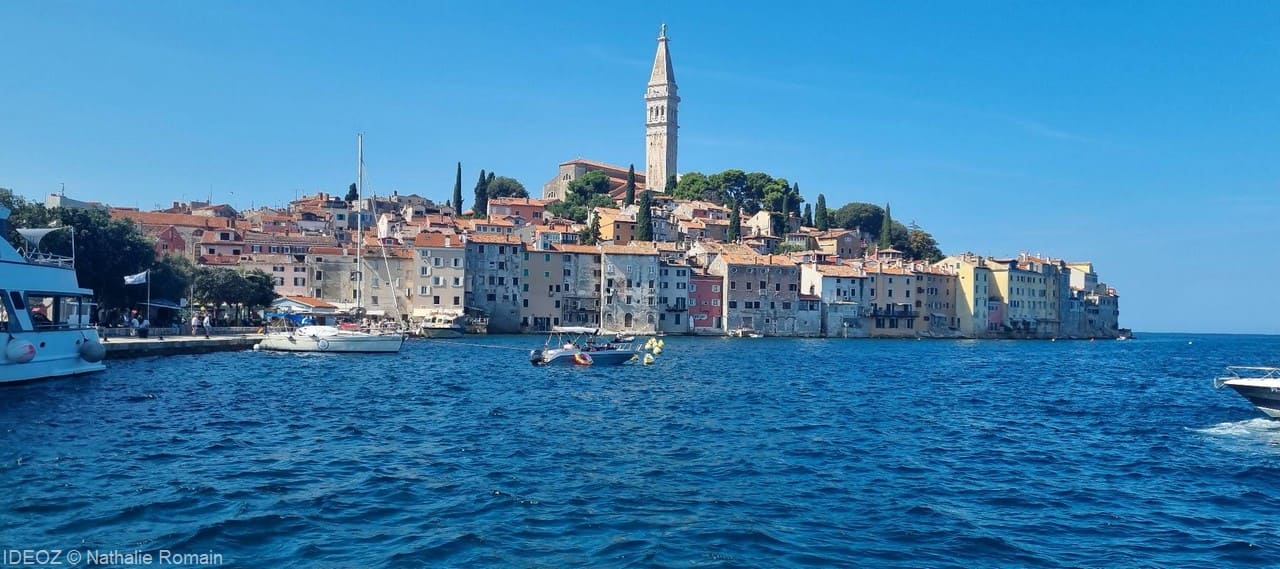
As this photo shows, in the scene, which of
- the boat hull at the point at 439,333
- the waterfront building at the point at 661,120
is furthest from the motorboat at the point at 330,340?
the waterfront building at the point at 661,120

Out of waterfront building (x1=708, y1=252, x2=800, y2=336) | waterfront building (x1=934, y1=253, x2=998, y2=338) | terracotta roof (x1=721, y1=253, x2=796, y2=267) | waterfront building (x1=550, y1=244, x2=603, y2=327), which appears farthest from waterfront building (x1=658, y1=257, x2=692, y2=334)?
waterfront building (x1=934, y1=253, x2=998, y2=338)

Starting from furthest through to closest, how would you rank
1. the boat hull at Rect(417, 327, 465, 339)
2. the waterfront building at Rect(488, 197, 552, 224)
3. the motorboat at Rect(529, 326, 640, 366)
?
1. the waterfront building at Rect(488, 197, 552, 224)
2. the boat hull at Rect(417, 327, 465, 339)
3. the motorboat at Rect(529, 326, 640, 366)

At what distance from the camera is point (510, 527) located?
1079cm

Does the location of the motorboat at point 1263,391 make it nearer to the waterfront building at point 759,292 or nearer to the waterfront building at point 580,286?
the waterfront building at point 580,286

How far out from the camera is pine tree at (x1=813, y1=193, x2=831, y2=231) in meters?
114

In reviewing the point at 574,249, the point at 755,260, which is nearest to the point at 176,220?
the point at 574,249

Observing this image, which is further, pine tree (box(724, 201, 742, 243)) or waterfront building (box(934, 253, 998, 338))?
pine tree (box(724, 201, 742, 243))

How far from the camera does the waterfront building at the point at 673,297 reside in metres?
78.7

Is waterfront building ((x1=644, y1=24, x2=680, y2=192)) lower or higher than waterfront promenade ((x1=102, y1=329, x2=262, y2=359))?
higher

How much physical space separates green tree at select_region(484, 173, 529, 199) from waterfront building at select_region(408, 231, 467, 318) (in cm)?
4926

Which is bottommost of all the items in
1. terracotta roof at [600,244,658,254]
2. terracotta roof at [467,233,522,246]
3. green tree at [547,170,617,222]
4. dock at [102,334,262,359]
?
dock at [102,334,262,359]

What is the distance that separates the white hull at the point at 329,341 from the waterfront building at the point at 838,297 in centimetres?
4943

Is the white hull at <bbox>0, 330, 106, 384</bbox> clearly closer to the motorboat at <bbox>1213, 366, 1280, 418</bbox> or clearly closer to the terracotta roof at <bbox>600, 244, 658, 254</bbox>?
the motorboat at <bbox>1213, 366, 1280, 418</bbox>

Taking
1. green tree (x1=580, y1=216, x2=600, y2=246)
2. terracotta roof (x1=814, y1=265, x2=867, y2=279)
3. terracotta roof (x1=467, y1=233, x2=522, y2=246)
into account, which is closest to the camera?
terracotta roof (x1=467, y1=233, x2=522, y2=246)
